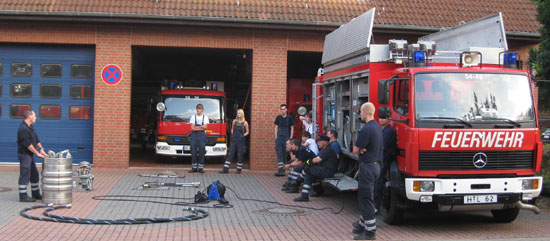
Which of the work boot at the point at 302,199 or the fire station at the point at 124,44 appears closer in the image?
the work boot at the point at 302,199

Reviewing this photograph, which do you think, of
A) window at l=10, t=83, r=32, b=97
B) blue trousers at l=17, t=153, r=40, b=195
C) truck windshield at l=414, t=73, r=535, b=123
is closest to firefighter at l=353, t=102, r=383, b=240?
truck windshield at l=414, t=73, r=535, b=123

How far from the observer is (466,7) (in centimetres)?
1734

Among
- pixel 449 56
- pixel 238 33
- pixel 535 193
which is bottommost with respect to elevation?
pixel 535 193

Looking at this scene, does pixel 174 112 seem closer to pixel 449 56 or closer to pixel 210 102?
pixel 210 102

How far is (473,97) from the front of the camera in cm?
853

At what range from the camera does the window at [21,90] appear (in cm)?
1617

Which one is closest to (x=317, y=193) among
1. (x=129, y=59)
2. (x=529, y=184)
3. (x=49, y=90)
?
(x=529, y=184)

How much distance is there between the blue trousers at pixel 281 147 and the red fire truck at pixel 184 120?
2.34 m

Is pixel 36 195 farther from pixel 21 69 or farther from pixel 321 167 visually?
pixel 21 69

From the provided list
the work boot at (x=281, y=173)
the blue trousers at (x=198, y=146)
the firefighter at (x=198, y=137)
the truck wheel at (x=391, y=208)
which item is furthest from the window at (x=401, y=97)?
the blue trousers at (x=198, y=146)

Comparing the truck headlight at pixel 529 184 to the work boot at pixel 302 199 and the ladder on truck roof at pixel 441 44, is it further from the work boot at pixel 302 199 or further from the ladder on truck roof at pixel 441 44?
the work boot at pixel 302 199

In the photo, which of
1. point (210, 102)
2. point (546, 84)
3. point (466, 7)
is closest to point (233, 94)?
point (210, 102)

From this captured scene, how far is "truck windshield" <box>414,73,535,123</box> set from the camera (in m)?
8.43

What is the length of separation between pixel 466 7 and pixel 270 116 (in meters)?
6.60
